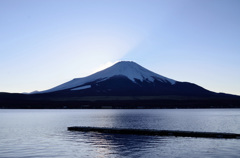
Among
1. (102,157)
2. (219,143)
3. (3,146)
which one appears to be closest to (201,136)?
(219,143)

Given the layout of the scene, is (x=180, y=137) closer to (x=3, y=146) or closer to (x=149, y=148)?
(x=149, y=148)

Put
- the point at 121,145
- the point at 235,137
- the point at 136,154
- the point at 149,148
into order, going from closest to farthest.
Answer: the point at 136,154 → the point at 149,148 → the point at 121,145 → the point at 235,137

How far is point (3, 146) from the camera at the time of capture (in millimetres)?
42000

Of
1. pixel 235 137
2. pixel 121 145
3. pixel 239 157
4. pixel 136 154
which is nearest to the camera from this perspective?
pixel 239 157

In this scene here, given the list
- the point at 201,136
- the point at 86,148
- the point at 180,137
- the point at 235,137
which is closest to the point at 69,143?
the point at 86,148

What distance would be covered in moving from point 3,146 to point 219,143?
31.2 metres

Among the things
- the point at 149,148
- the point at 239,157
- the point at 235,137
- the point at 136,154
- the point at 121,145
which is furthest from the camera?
the point at 235,137

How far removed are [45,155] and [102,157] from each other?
6736 mm

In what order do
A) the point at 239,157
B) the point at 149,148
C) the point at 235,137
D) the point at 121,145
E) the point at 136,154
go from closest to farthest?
1. the point at 239,157
2. the point at 136,154
3. the point at 149,148
4. the point at 121,145
5. the point at 235,137

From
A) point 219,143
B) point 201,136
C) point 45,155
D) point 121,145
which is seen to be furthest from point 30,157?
point 201,136

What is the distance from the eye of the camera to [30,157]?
34.0 metres

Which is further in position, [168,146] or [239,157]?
[168,146]

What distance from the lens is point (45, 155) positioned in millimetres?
35031

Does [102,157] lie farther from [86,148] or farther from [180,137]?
[180,137]
